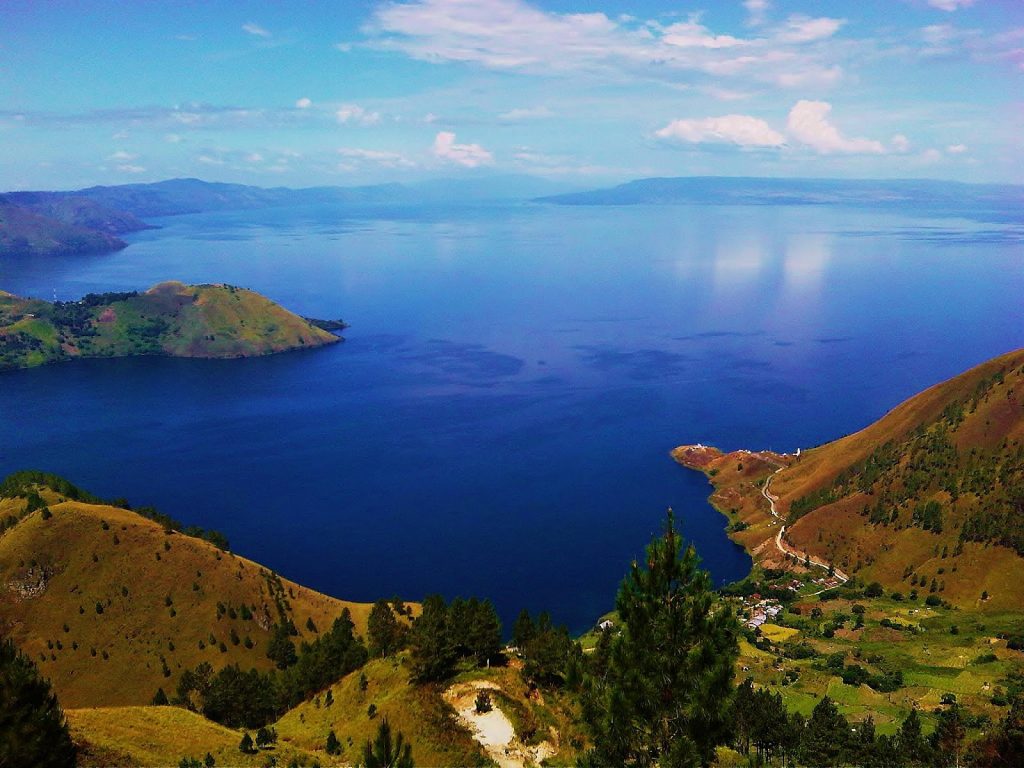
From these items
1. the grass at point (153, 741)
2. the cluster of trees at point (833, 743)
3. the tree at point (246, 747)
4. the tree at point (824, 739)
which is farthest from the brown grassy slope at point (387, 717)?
the tree at point (824, 739)

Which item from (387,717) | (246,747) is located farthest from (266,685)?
(387,717)

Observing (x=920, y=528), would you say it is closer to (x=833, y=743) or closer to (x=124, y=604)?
(x=833, y=743)

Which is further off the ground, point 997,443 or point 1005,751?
point 1005,751

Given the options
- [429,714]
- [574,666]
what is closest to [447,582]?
[429,714]

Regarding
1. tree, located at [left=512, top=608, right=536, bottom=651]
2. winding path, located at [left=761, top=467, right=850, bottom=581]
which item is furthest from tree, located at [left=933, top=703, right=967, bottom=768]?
winding path, located at [left=761, top=467, right=850, bottom=581]

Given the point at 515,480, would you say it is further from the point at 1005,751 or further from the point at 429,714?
the point at 1005,751

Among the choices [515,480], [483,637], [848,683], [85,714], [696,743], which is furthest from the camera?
[515,480]
